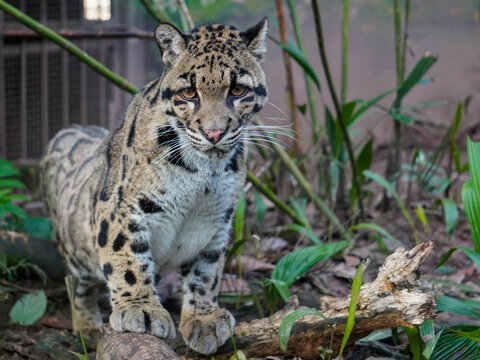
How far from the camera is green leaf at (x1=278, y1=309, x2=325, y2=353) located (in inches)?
138

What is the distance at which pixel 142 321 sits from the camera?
12.5ft

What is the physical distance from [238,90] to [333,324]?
1.49 metres

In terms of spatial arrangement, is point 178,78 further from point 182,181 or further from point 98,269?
point 98,269

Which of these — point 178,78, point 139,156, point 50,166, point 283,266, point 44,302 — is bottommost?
point 44,302

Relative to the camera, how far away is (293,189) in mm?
7094

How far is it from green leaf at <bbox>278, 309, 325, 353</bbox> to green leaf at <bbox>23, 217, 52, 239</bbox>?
125 inches

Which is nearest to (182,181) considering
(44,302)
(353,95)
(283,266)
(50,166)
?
(283,266)

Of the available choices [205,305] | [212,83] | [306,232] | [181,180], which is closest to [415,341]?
[205,305]

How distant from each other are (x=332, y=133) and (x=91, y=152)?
241 cm

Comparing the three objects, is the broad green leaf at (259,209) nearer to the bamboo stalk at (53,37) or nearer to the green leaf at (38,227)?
the bamboo stalk at (53,37)

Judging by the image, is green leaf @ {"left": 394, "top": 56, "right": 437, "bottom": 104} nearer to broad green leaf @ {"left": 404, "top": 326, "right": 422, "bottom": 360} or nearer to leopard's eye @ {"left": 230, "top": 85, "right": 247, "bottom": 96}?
leopard's eye @ {"left": 230, "top": 85, "right": 247, "bottom": 96}

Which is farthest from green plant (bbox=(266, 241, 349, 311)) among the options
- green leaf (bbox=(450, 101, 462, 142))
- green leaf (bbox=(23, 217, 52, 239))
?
green leaf (bbox=(23, 217, 52, 239))

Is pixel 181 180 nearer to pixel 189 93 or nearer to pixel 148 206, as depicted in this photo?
pixel 148 206

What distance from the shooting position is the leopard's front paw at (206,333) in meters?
3.82
